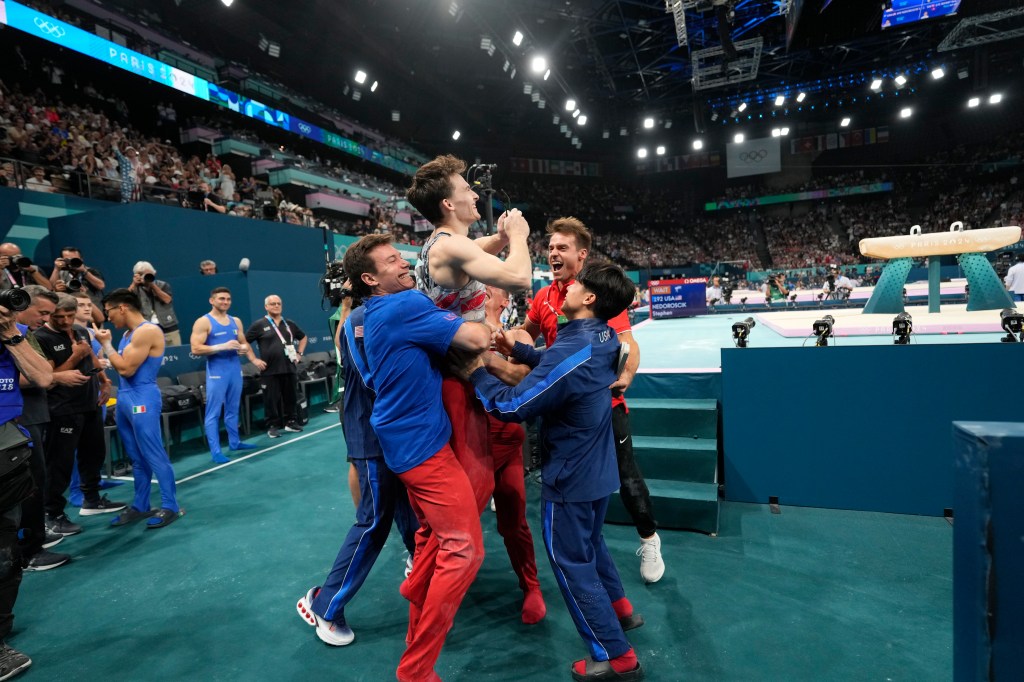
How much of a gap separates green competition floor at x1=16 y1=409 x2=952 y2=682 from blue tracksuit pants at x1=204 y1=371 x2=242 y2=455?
2.00 metres

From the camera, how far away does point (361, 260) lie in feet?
7.43

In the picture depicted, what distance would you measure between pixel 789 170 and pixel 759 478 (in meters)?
34.9

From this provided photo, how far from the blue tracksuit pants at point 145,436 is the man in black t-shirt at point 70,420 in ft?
1.39

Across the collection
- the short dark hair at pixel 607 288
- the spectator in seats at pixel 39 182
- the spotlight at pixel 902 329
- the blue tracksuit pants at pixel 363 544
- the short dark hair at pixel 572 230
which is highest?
the spectator in seats at pixel 39 182

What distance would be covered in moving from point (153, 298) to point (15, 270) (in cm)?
154

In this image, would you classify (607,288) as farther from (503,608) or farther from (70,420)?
(70,420)

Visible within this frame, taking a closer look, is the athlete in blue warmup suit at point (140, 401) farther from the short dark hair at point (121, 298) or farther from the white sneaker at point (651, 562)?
the white sneaker at point (651, 562)

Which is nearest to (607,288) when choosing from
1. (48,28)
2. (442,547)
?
(442,547)

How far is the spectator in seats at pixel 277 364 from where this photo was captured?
6.92 meters

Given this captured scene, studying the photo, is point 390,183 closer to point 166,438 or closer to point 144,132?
point 144,132

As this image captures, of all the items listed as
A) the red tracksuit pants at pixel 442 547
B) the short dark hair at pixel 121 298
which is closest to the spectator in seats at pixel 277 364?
the short dark hair at pixel 121 298

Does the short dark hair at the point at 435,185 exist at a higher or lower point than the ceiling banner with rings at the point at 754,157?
lower

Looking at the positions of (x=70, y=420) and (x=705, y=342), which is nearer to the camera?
(x=70, y=420)

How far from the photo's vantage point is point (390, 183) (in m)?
27.7
